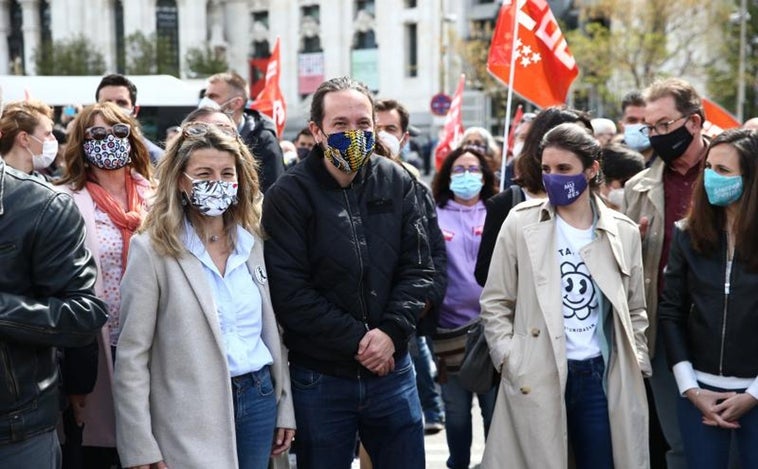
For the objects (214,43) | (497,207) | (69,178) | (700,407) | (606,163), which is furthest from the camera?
(214,43)

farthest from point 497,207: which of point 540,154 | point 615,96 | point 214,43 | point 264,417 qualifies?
point 214,43

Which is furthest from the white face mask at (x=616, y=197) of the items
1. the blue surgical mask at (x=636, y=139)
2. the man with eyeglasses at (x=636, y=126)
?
the blue surgical mask at (x=636, y=139)

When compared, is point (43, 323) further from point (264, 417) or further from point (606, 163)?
point (606, 163)

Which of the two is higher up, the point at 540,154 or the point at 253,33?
the point at 253,33

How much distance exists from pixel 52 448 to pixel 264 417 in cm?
88

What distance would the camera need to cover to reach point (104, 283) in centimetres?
441

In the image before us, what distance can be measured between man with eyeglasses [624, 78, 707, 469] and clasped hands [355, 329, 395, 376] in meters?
1.52

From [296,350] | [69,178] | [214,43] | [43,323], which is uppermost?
[214,43]

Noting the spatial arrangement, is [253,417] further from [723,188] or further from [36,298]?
[723,188]

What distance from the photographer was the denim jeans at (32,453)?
3.10m

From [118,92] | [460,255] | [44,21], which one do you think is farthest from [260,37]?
[460,255]

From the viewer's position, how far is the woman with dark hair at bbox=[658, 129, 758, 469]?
414cm

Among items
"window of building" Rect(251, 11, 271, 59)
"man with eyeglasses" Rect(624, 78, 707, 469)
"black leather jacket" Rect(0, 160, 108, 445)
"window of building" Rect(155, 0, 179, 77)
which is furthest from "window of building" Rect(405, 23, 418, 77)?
"black leather jacket" Rect(0, 160, 108, 445)

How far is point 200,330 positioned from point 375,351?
721mm
